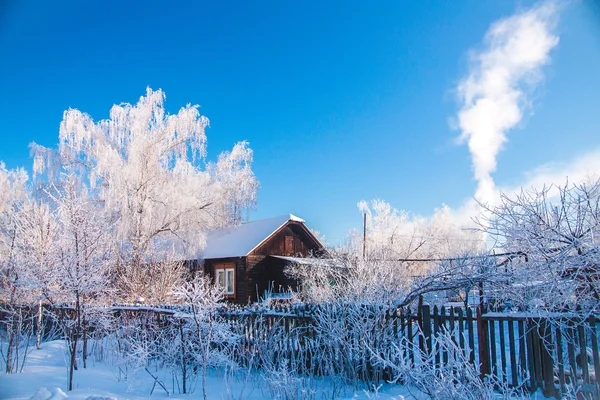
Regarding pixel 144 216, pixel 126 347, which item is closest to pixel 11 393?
pixel 126 347

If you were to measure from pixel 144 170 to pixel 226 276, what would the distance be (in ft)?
23.5

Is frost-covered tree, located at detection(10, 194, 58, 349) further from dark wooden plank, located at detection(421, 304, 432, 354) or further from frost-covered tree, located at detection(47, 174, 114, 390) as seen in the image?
dark wooden plank, located at detection(421, 304, 432, 354)

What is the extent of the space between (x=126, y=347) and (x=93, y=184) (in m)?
12.4

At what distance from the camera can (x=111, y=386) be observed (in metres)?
6.50

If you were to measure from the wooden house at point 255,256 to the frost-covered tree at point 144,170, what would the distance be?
1900 mm

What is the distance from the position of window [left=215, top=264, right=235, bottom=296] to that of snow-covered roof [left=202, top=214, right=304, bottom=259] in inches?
31.2

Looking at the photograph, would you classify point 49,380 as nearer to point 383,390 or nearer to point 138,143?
point 383,390

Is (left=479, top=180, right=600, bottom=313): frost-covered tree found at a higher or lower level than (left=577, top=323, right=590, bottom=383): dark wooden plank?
higher

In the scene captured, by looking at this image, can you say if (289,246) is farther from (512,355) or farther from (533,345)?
(533,345)

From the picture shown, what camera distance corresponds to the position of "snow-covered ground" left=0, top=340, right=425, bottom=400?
225 inches

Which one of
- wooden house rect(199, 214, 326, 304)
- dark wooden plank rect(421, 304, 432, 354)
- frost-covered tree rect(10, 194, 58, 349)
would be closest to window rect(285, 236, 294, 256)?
wooden house rect(199, 214, 326, 304)

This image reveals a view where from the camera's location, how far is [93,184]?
18875 mm

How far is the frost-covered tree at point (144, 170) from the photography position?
18062mm

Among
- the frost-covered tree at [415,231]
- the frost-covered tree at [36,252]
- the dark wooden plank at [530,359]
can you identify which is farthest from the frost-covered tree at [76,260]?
the frost-covered tree at [415,231]
